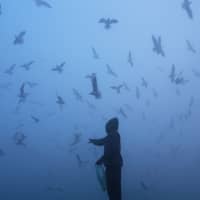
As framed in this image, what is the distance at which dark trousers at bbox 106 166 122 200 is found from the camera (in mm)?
2479

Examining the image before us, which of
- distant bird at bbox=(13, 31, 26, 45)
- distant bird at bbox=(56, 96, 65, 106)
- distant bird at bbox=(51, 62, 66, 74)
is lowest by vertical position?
distant bird at bbox=(56, 96, 65, 106)

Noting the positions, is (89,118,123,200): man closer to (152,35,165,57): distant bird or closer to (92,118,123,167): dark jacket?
(92,118,123,167): dark jacket

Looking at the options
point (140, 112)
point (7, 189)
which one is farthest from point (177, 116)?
point (7, 189)

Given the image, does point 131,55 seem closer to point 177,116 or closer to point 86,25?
point 86,25

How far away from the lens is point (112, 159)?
2449 mm

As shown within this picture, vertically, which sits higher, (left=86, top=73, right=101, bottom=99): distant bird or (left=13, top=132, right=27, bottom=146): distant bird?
(left=86, top=73, right=101, bottom=99): distant bird

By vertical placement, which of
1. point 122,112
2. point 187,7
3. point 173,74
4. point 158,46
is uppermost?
point 187,7

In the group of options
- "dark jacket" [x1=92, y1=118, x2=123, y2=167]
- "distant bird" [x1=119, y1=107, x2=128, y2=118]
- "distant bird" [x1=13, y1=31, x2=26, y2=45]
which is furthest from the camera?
"distant bird" [x1=119, y1=107, x2=128, y2=118]

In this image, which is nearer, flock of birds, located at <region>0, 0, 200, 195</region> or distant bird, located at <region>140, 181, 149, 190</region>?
flock of birds, located at <region>0, 0, 200, 195</region>

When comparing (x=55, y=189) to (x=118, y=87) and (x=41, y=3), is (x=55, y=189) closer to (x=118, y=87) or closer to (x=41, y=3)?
(x=118, y=87)

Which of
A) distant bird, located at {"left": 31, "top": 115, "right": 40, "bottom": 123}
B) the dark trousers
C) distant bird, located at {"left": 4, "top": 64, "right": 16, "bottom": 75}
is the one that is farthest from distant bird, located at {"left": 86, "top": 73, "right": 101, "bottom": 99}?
the dark trousers

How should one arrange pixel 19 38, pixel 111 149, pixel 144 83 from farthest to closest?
pixel 144 83
pixel 19 38
pixel 111 149

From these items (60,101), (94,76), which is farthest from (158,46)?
(60,101)

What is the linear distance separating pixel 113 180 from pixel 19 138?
93 centimetres
